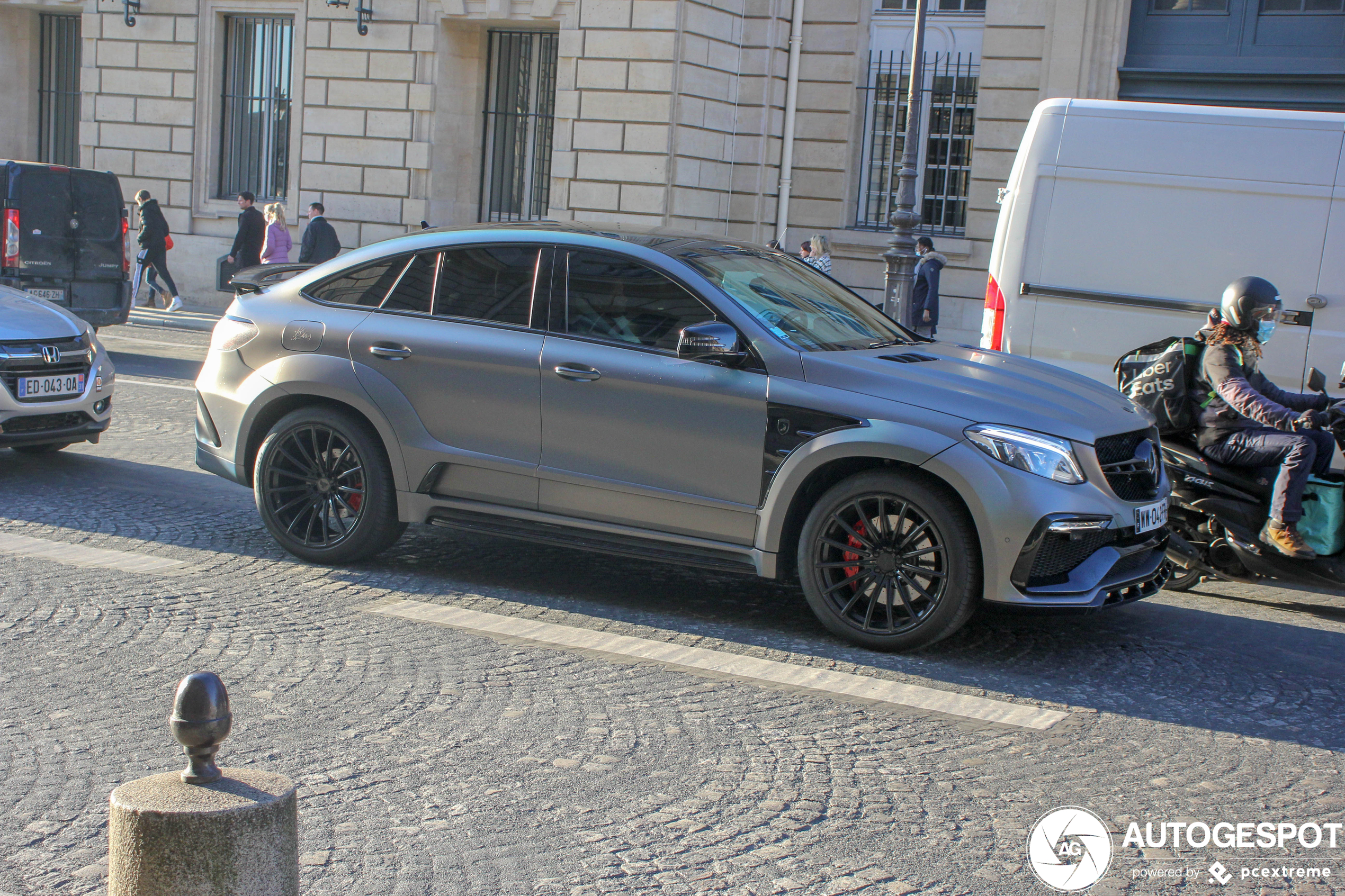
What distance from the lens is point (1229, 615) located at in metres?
5.98

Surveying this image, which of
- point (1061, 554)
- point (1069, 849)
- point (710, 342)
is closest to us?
point (1069, 849)

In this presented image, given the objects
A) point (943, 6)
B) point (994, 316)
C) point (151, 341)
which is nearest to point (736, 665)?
point (994, 316)

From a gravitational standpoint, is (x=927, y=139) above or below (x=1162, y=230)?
above

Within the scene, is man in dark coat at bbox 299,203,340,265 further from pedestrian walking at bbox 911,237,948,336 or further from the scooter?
the scooter

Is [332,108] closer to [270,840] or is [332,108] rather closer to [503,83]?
[503,83]

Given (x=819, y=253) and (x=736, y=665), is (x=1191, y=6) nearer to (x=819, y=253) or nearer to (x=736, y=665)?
(x=819, y=253)

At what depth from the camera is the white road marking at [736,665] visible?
445 cm

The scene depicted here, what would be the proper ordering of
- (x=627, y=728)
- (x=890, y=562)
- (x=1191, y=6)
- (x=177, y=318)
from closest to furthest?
1. (x=627, y=728)
2. (x=890, y=562)
3. (x=1191, y=6)
4. (x=177, y=318)

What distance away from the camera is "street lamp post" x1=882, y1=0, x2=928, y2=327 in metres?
13.8

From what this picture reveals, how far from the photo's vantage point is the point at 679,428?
5277mm

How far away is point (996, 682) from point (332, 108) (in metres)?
17.7

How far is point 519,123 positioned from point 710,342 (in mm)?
16056

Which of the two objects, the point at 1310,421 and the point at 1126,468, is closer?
the point at 1126,468

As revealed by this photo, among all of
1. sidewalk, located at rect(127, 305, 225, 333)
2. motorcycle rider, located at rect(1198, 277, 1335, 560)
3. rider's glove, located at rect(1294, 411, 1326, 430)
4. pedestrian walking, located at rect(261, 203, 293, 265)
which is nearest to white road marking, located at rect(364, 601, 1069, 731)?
motorcycle rider, located at rect(1198, 277, 1335, 560)
